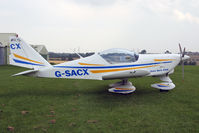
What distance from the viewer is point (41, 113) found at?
459 cm

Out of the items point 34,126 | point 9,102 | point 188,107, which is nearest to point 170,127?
point 188,107

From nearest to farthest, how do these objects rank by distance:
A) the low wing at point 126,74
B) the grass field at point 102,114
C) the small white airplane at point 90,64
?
the grass field at point 102,114, the low wing at point 126,74, the small white airplane at point 90,64

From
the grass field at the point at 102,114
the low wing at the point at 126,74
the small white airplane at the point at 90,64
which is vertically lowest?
the grass field at the point at 102,114

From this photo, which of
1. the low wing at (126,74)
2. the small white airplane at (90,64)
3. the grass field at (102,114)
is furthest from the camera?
the small white airplane at (90,64)

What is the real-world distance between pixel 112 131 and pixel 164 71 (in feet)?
14.8

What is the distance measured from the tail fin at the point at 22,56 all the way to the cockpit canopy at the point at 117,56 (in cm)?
257

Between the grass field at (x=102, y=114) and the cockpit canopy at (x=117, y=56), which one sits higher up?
Answer: the cockpit canopy at (x=117, y=56)

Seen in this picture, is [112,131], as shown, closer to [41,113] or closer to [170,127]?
[170,127]

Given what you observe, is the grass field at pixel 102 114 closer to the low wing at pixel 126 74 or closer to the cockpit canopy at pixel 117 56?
the low wing at pixel 126 74

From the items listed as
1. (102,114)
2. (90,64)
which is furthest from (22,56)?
(102,114)

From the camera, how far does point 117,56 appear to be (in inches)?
259

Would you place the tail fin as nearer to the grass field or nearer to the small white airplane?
the small white airplane

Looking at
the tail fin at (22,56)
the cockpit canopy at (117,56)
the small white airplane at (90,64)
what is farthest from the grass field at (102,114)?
the cockpit canopy at (117,56)

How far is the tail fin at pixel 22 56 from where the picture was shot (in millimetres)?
6523
